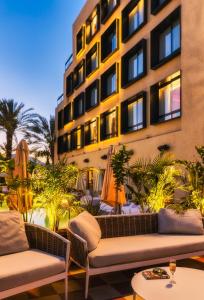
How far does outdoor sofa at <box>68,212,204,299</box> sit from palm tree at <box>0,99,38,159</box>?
78.6 ft

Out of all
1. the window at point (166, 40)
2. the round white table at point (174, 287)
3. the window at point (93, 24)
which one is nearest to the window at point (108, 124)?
the window at point (166, 40)

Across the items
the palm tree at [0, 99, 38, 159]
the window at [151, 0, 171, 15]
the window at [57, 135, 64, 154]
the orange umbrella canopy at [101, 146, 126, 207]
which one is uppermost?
the window at [151, 0, 171, 15]

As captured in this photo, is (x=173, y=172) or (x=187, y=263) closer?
(x=187, y=263)

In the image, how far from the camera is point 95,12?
2247 centimetres

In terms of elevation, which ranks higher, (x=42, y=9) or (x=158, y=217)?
(x=42, y=9)

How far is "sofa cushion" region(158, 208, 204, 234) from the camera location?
235 inches

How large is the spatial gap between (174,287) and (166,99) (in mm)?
11172

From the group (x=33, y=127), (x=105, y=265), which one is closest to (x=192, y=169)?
(x=105, y=265)

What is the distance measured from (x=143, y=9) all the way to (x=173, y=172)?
10.9 meters

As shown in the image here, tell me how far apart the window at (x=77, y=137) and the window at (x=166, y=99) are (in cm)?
1116

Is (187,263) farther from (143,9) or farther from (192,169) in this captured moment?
(143,9)

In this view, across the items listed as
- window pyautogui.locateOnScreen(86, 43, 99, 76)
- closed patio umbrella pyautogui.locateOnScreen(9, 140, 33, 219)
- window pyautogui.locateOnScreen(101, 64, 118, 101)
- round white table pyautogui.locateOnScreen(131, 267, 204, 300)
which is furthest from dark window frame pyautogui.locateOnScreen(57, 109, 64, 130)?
round white table pyautogui.locateOnScreen(131, 267, 204, 300)

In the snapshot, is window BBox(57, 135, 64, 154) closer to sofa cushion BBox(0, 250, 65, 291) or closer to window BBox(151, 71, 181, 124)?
window BBox(151, 71, 181, 124)

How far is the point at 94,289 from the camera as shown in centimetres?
462
